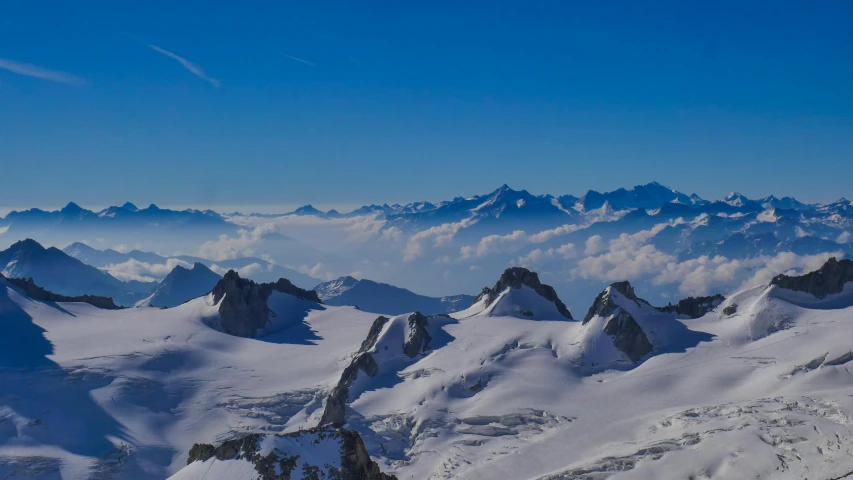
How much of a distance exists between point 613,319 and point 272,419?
89.6 meters

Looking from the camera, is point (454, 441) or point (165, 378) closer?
point (454, 441)

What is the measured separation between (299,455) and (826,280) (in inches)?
6842

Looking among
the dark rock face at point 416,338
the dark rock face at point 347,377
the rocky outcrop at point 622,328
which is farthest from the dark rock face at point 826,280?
the dark rock face at point 347,377

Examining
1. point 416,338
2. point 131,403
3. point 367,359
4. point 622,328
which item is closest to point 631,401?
point 622,328

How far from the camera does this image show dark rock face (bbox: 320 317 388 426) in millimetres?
156000

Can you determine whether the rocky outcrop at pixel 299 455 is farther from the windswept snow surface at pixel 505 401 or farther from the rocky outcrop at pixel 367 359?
the rocky outcrop at pixel 367 359

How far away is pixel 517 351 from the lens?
177 meters

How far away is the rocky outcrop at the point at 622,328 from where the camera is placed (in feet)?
576

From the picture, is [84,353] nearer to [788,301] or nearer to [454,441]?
[454,441]

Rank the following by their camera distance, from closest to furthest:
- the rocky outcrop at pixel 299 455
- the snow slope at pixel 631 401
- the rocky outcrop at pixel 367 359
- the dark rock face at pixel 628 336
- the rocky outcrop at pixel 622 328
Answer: the rocky outcrop at pixel 299 455, the snow slope at pixel 631 401, the rocky outcrop at pixel 367 359, the dark rock face at pixel 628 336, the rocky outcrop at pixel 622 328

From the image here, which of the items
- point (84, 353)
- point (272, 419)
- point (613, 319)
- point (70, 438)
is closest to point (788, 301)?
point (613, 319)

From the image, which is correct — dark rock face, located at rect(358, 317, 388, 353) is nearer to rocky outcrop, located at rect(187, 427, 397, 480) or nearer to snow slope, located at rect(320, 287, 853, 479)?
snow slope, located at rect(320, 287, 853, 479)

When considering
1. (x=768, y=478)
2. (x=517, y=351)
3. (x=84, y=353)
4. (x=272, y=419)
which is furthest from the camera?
(x=84, y=353)

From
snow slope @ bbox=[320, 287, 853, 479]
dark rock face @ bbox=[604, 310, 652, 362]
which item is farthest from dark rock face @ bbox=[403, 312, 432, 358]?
dark rock face @ bbox=[604, 310, 652, 362]
